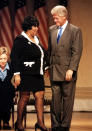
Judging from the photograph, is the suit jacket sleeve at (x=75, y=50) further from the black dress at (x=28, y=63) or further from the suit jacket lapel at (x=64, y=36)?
the black dress at (x=28, y=63)

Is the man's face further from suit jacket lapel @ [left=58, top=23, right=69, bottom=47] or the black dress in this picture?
the black dress

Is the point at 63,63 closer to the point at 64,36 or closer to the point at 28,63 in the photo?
the point at 64,36

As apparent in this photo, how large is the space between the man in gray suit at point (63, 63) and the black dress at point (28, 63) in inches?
7.8

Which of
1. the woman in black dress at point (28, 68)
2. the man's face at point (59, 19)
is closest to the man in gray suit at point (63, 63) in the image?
the man's face at point (59, 19)

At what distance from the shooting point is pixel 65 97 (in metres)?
6.41

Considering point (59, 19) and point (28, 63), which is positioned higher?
point (59, 19)

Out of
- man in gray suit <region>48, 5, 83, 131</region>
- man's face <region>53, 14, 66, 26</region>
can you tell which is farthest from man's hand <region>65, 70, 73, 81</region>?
man's face <region>53, 14, 66, 26</region>

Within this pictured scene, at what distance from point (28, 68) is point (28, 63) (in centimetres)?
6

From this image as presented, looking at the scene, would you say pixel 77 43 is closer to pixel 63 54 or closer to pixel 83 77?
pixel 63 54

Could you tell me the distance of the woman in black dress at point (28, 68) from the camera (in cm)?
651

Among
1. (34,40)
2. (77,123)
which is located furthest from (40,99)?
(77,123)

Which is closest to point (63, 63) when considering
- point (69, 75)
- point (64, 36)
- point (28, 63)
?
point (69, 75)

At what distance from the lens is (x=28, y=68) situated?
652cm

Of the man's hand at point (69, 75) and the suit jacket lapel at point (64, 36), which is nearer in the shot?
the man's hand at point (69, 75)
